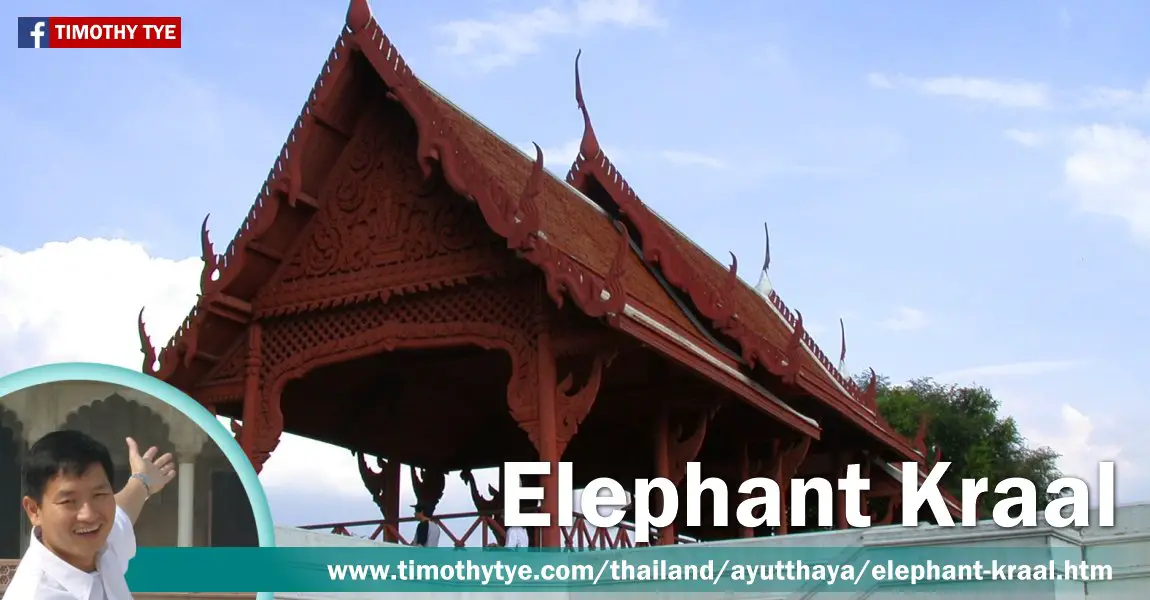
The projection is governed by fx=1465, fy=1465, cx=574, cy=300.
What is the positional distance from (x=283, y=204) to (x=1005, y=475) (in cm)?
2585

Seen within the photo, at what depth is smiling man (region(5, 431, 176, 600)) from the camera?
12.0 ft

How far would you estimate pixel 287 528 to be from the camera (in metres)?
8.58

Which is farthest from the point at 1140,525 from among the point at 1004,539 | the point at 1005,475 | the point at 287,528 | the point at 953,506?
the point at 1005,475

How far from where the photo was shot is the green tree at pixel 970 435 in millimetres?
34469

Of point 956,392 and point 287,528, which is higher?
point 956,392

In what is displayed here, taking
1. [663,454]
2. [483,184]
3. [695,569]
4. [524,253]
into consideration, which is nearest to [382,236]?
[483,184]

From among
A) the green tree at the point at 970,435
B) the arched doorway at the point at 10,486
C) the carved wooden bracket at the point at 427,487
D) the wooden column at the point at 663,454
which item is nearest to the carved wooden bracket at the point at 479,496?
the carved wooden bracket at the point at 427,487

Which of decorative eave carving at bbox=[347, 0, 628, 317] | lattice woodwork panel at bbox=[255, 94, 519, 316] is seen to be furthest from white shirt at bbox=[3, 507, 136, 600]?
lattice woodwork panel at bbox=[255, 94, 519, 316]

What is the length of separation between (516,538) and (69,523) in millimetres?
7014

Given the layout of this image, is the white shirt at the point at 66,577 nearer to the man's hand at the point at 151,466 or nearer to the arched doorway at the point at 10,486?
the man's hand at the point at 151,466

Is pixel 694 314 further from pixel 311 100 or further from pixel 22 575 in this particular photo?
pixel 22 575

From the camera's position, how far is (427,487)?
16.7 m

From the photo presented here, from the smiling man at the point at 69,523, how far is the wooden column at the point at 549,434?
22.9 feet

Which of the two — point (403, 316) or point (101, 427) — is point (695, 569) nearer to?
point (403, 316)
